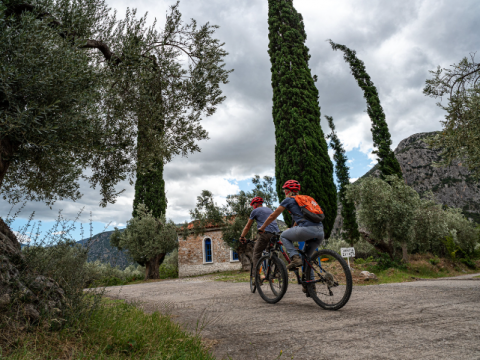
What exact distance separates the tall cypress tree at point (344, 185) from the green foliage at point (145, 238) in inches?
614

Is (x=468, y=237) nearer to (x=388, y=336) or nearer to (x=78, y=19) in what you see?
(x=388, y=336)

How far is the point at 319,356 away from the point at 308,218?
2.21 meters

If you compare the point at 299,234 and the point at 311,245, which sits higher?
the point at 299,234

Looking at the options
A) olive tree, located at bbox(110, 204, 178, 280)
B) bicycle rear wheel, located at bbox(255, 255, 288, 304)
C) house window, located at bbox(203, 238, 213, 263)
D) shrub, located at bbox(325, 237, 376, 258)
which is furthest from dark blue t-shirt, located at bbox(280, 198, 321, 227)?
house window, located at bbox(203, 238, 213, 263)

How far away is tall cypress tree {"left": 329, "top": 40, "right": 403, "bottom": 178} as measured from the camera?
23391mm

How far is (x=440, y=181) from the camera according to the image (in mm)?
72188

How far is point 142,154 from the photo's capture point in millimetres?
6984

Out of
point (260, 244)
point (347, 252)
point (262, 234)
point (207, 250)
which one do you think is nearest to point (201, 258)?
point (207, 250)

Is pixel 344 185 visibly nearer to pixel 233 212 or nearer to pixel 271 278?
pixel 233 212

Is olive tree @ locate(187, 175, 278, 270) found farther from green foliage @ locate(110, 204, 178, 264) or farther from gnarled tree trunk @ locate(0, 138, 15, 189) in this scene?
gnarled tree trunk @ locate(0, 138, 15, 189)

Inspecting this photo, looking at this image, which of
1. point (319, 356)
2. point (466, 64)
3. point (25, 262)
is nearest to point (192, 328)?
point (319, 356)

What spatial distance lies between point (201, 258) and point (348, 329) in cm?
2796

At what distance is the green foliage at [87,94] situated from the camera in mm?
4109

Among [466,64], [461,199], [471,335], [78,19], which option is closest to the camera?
[471,335]
